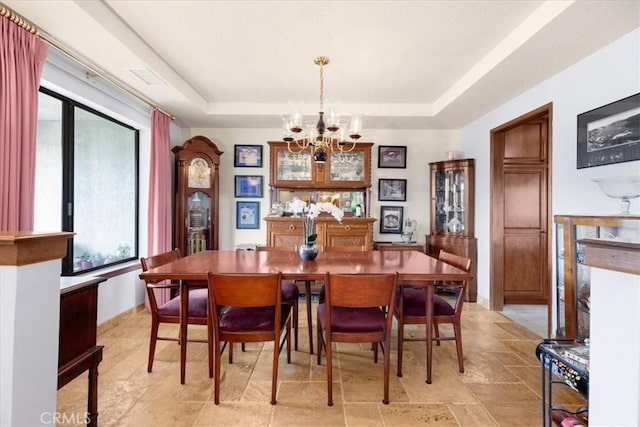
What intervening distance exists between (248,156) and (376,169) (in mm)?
1927

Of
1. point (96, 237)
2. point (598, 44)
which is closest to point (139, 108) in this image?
point (96, 237)

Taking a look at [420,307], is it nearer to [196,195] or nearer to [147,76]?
[147,76]

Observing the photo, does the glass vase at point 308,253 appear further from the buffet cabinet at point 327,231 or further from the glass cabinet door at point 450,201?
the glass cabinet door at point 450,201

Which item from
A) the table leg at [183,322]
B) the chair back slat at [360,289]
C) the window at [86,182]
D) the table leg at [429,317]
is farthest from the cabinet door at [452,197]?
the window at [86,182]

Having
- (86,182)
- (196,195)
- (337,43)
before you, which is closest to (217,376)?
(86,182)

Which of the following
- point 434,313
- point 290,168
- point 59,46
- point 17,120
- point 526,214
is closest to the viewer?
point 17,120

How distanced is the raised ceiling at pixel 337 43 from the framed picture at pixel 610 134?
490mm

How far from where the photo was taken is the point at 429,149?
4738 mm

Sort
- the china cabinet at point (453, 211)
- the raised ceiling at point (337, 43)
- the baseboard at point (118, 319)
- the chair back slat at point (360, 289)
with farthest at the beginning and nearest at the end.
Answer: the china cabinet at point (453, 211)
the baseboard at point (118, 319)
the raised ceiling at point (337, 43)
the chair back slat at point (360, 289)

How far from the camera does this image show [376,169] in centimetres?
473

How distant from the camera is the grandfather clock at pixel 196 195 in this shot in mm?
4199

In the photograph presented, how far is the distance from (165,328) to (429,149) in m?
4.16

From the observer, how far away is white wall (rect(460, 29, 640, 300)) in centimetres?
214

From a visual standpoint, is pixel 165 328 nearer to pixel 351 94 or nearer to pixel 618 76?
pixel 351 94
